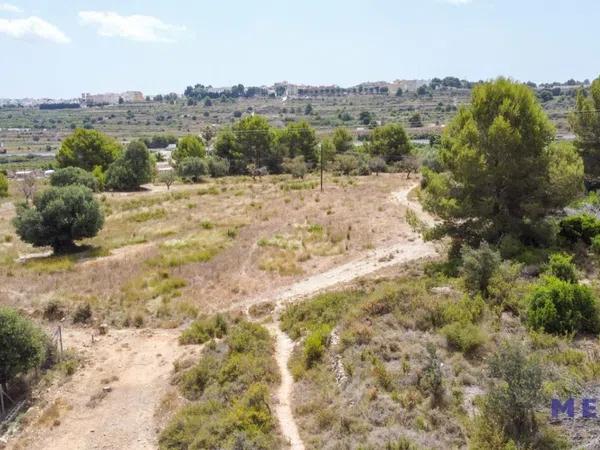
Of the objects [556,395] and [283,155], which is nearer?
[556,395]

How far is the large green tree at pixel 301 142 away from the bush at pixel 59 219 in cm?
3965

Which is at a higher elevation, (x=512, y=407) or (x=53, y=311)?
(x=512, y=407)

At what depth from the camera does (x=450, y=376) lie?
12281 mm

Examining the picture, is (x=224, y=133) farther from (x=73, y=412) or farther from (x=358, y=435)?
(x=358, y=435)

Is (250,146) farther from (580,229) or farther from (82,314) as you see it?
(580,229)

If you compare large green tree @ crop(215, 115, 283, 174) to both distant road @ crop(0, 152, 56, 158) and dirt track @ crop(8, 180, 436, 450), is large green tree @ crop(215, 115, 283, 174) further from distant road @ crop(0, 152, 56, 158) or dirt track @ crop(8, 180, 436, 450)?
distant road @ crop(0, 152, 56, 158)

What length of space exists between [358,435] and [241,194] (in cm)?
3777

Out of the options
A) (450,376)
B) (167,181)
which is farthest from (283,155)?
(450,376)

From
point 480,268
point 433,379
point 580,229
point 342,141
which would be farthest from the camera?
point 342,141

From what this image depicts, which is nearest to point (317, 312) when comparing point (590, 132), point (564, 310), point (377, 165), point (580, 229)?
point (564, 310)

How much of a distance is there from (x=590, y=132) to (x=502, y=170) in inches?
640

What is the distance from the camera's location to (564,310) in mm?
14094

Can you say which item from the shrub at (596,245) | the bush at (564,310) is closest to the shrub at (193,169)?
the shrub at (596,245)

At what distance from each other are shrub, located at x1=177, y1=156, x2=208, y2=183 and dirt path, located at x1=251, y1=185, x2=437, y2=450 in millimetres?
36915
